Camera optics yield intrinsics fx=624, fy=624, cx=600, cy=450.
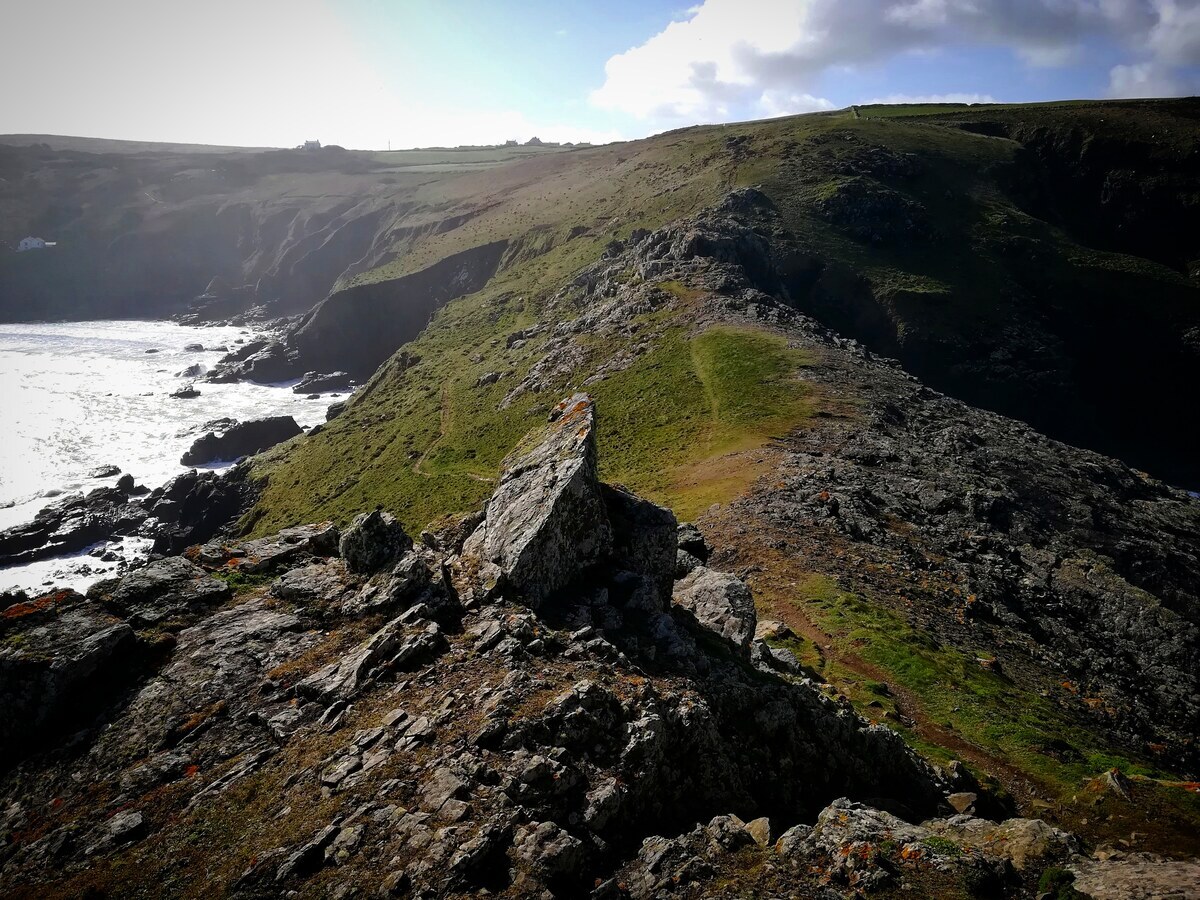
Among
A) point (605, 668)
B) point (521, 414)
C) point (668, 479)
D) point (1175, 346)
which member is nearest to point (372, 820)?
point (605, 668)

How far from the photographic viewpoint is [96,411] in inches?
4392

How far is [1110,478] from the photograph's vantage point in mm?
47562

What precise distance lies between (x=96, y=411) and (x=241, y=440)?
130 feet

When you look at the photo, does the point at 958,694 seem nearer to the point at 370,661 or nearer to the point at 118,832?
the point at 370,661

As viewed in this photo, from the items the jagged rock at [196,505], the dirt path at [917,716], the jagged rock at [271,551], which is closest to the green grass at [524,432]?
the jagged rock at [196,505]

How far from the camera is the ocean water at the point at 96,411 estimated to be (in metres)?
81.6

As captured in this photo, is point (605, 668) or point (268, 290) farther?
point (268, 290)

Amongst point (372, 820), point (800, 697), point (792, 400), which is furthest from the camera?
point (792, 400)

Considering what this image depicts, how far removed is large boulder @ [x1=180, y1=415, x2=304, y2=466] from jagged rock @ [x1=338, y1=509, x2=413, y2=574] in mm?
81377

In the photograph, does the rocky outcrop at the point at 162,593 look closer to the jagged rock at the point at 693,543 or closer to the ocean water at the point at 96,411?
the jagged rock at the point at 693,543

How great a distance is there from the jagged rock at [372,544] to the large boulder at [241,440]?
81377mm

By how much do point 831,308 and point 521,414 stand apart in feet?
161

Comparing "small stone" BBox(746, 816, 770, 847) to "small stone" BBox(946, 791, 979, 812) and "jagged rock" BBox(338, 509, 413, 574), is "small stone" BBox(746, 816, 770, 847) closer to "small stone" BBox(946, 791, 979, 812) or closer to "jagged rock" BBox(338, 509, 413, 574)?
"small stone" BBox(946, 791, 979, 812)

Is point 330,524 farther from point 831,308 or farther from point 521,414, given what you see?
point 831,308
